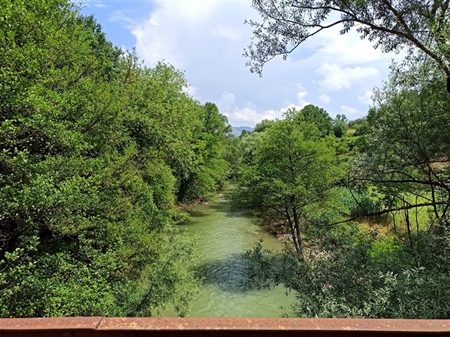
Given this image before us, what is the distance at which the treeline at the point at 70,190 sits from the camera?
505 centimetres

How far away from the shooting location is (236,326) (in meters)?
1.01

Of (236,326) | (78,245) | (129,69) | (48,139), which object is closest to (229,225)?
(129,69)

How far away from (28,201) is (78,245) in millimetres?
2198

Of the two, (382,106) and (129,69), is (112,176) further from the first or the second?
(129,69)

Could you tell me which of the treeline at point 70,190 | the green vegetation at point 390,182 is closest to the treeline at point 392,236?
the green vegetation at point 390,182

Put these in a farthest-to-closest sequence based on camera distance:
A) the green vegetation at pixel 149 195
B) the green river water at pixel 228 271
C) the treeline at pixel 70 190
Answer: the green river water at pixel 228 271 → the treeline at pixel 70 190 → the green vegetation at pixel 149 195

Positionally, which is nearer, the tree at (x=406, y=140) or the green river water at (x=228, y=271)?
the tree at (x=406, y=140)

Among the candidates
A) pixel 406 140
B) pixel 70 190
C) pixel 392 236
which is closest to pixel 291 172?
pixel 392 236

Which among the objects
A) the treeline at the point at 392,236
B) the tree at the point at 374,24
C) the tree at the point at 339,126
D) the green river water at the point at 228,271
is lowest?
the green river water at the point at 228,271

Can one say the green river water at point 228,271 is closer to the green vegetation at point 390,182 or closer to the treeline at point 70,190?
the treeline at point 70,190

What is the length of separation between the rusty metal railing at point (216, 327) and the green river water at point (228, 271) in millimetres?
8210

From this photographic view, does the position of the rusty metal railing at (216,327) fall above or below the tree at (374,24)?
below

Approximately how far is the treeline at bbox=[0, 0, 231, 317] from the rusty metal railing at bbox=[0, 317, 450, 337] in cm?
468
